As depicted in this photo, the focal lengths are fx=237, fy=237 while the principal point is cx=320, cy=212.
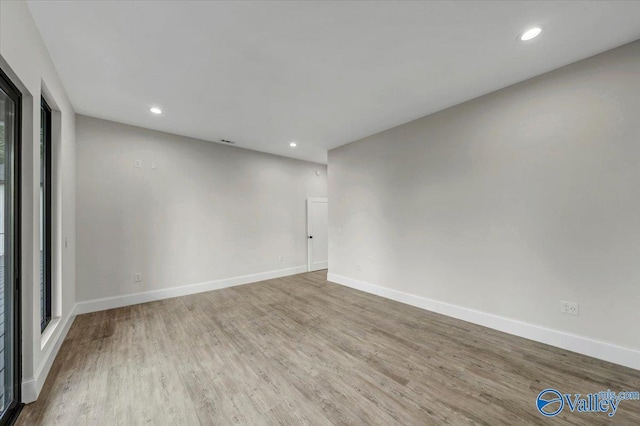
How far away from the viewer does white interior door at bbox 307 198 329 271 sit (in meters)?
6.17

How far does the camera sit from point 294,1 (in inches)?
64.6

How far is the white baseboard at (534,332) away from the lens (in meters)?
2.15

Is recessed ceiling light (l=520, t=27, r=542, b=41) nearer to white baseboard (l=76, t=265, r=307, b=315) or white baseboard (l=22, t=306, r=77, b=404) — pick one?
white baseboard (l=22, t=306, r=77, b=404)

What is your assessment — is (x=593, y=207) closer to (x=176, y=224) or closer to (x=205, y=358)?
(x=205, y=358)

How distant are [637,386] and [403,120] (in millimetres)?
3588

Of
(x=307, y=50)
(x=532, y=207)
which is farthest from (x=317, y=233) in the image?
(x=307, y=50)

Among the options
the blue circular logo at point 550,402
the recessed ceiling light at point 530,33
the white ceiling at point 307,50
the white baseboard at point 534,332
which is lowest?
the blue circular logo at point 550,402

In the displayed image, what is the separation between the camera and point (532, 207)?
103 inches

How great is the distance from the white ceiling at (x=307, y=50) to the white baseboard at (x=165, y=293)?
9.16 feet

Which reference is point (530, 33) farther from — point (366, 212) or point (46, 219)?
point (46, 219)

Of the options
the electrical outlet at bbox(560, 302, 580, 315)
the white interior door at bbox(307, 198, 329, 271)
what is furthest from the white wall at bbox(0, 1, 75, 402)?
the electrical outlet at bbox(560, 302, 580, 315)

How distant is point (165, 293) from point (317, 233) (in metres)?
3.52

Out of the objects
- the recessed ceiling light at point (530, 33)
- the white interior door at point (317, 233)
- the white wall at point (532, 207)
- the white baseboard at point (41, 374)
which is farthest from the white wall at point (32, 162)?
the white interior door at point (317, 233)

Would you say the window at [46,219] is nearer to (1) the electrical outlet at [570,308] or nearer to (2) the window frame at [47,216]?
(2) the window frame at [47,216]
